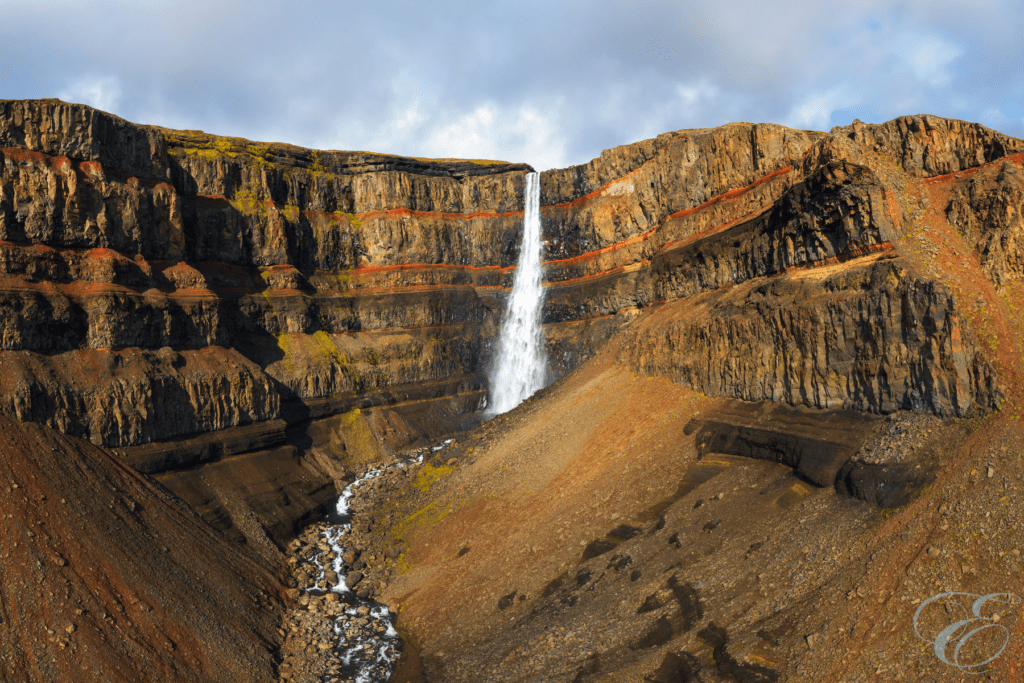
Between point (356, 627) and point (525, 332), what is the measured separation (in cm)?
3355

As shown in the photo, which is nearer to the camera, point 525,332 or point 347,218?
point 525,332

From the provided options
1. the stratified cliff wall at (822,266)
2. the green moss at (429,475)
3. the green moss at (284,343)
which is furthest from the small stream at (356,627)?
the green moss at (284,343)

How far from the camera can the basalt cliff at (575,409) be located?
1594 cm

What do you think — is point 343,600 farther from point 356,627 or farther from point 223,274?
point 223,274

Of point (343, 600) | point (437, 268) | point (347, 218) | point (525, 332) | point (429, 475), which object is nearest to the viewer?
point (343, 600)

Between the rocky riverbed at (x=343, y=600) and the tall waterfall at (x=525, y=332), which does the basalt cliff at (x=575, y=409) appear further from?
the tall waterfall at (x=525, y=332)

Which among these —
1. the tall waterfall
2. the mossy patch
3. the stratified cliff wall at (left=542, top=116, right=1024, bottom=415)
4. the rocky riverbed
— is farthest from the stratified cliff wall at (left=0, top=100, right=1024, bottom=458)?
the rocky riverbed

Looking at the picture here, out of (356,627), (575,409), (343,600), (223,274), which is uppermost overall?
(223,274)

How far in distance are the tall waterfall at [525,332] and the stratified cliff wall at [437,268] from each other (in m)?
1.44

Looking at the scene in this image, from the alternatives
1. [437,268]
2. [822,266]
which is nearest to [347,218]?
[437,268]

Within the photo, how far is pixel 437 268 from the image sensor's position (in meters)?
55.6

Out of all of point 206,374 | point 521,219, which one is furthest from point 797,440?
point 521,219

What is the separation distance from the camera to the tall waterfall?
168ft
